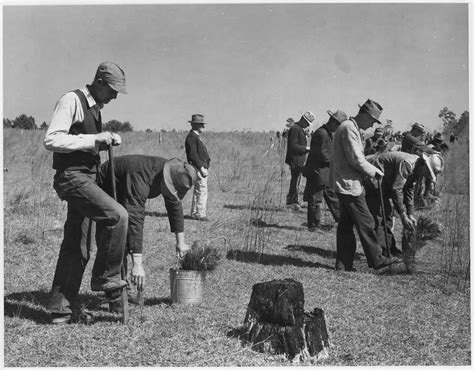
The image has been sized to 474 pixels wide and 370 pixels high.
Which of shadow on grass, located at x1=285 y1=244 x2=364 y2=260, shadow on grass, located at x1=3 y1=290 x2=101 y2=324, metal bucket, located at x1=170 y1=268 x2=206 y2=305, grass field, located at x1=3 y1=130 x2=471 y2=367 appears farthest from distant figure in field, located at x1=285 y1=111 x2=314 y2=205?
shadow on grass, located at x1=3 y1=290 x2=101 y2=324

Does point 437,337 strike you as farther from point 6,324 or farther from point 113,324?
point 6,324

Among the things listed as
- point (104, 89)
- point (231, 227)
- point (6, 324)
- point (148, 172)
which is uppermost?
point (104, 89)

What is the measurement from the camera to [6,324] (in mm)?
4746

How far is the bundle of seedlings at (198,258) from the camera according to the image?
532 cm

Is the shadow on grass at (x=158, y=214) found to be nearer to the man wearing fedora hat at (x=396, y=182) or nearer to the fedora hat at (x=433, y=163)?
the man wearing fedora hat at (x=396, y=182)

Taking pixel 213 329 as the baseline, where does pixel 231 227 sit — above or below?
above

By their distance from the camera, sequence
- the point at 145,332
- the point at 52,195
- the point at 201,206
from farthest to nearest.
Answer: the point at 52,195 < the point at 201,206 < the point at 145,332

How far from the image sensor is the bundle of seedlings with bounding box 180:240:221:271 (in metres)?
5.32

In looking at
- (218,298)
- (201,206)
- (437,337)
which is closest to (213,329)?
(218,298)

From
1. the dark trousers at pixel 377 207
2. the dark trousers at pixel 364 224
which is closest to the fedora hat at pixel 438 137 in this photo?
the dark trousers at pixel 377 207

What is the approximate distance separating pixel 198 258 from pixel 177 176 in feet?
2.74

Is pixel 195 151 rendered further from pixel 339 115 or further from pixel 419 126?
pixel 419 126

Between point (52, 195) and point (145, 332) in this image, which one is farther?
point (52, 195)

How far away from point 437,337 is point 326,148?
5003 mm
